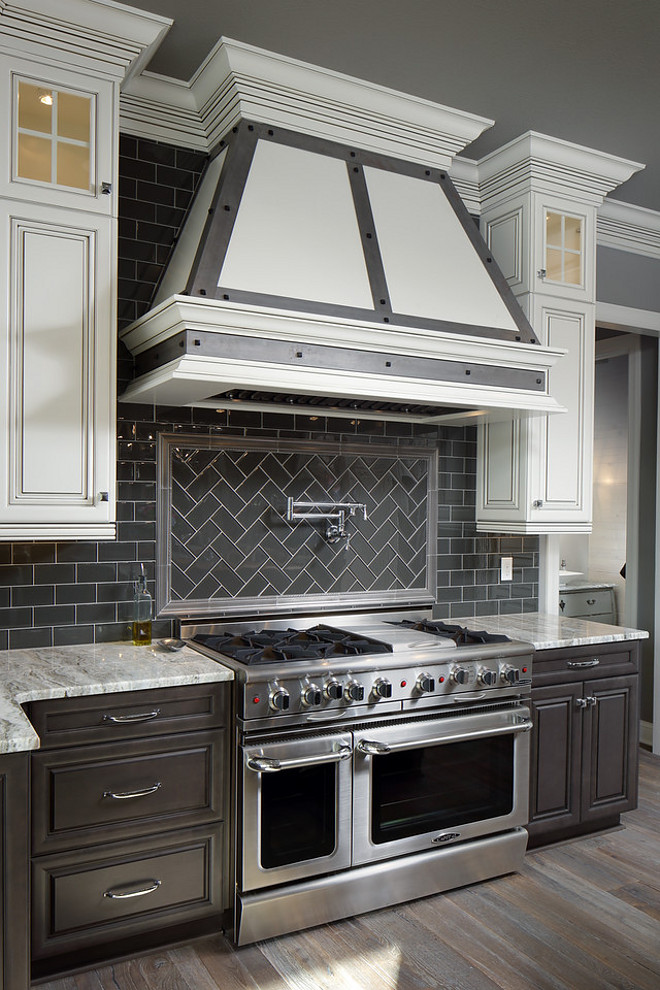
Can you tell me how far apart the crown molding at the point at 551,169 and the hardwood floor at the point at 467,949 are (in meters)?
2.95

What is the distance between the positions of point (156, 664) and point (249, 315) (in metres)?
1.19

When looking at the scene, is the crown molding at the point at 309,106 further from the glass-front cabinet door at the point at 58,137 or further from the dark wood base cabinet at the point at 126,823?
the dark wood base cabinet at the point at 126,823

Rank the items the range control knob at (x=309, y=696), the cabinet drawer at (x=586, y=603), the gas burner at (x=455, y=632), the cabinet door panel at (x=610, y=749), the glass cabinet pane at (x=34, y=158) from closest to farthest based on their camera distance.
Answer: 1. the glass cabinet pane at (x=34, y=158)
2. the range control knob at (x=309, y=696)
3. the gas burner at (x=455, y=632)
4. the cabinet door panel at (x=610, y=749)
5. the cabinet drawer at (x=586, y=603)

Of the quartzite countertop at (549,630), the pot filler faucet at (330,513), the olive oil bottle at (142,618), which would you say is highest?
the pot filler faucet at (330,513)

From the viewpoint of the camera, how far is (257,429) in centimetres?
321

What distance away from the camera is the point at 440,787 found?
2924mm

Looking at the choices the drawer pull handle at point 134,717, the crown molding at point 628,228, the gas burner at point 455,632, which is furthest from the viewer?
the crown molding at point 628,228

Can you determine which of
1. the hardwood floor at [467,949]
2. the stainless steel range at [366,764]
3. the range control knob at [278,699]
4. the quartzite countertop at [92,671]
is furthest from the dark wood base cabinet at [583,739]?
the quartzite countertop at [92,671]

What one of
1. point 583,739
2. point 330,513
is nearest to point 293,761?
point 330,513

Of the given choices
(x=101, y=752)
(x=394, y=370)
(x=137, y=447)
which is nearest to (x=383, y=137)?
(x=394, y=370)

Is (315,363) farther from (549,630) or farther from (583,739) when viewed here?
(583,739)

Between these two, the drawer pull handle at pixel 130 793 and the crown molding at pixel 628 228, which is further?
the crown molding at pixel 628 228

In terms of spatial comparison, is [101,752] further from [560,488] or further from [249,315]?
[560,488]

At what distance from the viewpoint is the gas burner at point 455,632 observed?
10.4 ft
